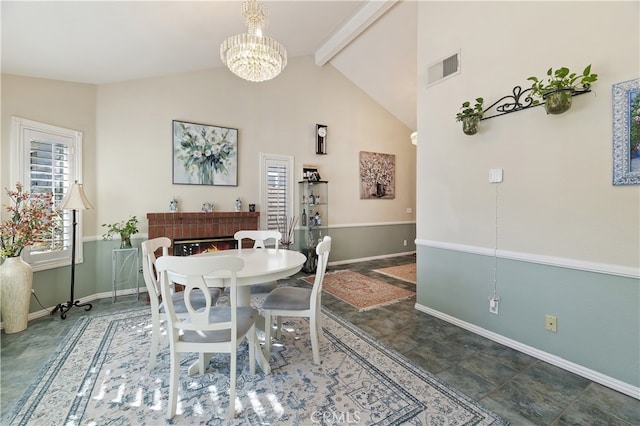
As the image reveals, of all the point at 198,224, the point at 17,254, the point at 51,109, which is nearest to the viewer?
the point at 17,254

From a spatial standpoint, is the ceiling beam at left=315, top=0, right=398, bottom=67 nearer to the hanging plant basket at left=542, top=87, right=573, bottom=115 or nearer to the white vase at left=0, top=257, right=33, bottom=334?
the hanging plant basket at left=542, top=87, right=573, bottom=115

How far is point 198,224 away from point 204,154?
3.59 ft

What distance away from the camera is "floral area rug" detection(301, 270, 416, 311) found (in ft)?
11.4

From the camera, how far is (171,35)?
2.99m

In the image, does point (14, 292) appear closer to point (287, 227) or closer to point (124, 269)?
point (124, 269)

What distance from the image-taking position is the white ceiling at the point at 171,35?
2303 mm

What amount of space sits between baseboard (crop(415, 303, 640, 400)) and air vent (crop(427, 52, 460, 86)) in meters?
2.58

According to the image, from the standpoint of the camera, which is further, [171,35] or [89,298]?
[89,298]

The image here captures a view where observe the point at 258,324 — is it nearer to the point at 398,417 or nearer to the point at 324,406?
the point at 324,406

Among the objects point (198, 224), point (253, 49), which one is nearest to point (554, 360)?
point (253, 49)

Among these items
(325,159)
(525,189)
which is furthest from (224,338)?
(325,159)

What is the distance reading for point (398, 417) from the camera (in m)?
1.58

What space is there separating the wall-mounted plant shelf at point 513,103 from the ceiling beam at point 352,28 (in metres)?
2.19

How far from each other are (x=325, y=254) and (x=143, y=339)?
75.4 inches
